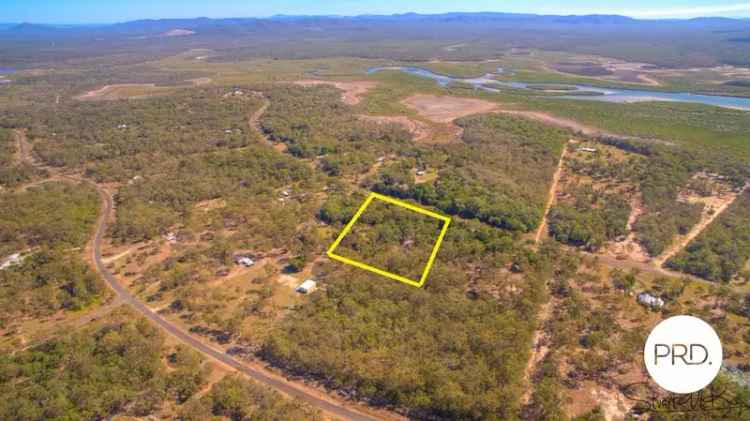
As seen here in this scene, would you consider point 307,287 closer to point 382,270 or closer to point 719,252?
point 382,270

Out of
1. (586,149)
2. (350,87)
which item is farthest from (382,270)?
(350,87)

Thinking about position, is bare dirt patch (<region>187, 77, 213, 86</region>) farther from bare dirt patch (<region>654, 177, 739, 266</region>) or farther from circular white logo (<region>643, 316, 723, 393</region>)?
circular white logo (<region>643, 316, 723, 393</region>)

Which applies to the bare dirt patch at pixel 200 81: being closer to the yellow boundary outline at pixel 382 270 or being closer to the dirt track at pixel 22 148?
the dirt track at pixel 22 148

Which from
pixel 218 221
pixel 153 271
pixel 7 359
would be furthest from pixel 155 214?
pixel 7 359

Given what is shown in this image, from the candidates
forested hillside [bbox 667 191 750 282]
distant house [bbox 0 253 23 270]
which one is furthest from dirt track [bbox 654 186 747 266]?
distant house [bbox 0 253 23 270]

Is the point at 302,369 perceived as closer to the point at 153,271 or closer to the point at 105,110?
the point at 153,271

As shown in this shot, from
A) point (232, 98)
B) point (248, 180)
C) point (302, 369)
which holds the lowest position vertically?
point (302, 369)
